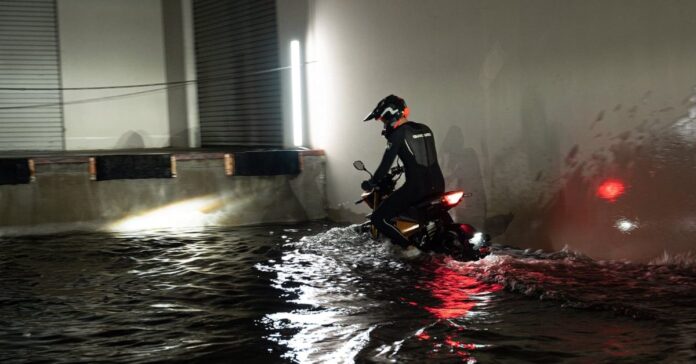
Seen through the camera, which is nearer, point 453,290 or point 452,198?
point 453,290

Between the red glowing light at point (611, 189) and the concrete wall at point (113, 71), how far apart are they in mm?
A: 12019

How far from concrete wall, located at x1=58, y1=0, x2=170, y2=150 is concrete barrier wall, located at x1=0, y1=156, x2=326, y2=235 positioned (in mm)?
5562

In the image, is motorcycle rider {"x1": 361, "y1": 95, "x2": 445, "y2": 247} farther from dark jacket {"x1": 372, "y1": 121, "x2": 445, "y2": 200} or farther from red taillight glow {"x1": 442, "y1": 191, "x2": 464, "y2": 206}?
red taillight glow {"x1": 442, "y1": 191, "x2": 464, "y2": 206}

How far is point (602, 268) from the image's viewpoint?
284 inches

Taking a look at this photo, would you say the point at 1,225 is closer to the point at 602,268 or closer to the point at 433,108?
the point at 433,108

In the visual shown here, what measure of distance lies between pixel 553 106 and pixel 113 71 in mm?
11900

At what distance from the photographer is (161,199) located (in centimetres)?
1166

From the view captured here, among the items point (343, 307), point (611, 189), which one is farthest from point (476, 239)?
point (343, 307)

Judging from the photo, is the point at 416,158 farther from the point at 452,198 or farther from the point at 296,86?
the point at 296,86

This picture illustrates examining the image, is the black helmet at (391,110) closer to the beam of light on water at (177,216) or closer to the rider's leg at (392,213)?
the rider's leg at (392,213)

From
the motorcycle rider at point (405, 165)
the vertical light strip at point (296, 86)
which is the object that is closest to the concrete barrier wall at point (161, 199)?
the vertical light strip at point (296, 86)

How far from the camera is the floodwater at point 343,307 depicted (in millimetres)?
Answer: 4801

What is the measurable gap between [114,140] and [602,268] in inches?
499

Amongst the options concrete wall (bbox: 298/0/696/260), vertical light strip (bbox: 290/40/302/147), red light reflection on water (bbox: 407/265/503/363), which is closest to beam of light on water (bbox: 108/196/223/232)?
vertical light strip (bbox: 290/40/302/147)
